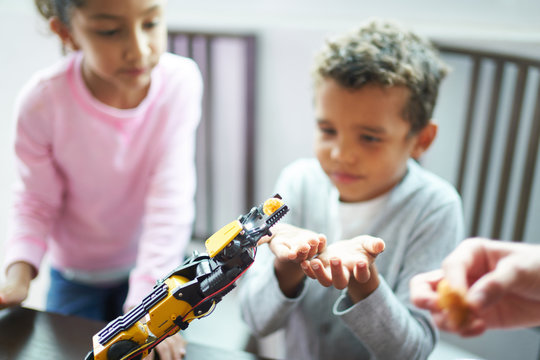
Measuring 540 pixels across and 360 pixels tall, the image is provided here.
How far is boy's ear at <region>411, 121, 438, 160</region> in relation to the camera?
0.78 meters

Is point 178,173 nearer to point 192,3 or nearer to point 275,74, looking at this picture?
point 275,74

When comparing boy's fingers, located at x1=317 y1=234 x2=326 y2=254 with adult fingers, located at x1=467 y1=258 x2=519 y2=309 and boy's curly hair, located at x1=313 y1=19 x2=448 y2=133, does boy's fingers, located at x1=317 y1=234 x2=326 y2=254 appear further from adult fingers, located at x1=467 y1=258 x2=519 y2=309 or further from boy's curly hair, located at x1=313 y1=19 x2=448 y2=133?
boy's curly hair, located at x1=313 y1=19 x2=448 y2=133

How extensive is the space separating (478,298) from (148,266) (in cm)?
62

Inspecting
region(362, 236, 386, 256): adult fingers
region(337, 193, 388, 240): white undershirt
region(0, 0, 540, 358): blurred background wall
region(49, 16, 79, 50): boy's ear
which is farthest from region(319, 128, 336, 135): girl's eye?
region(0, 0, 540, 358): blurred background wall

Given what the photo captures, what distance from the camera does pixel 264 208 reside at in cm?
45

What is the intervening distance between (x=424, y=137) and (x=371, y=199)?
0.14 metres

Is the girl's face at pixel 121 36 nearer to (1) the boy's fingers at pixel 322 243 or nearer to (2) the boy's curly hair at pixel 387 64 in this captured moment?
(2) the boy's curly hair at pixel 387 64

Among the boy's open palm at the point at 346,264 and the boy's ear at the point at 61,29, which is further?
the boy's ear at the point at 61,29

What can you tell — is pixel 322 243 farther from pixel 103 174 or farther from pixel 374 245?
pixel 103 174

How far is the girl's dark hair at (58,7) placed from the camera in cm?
78

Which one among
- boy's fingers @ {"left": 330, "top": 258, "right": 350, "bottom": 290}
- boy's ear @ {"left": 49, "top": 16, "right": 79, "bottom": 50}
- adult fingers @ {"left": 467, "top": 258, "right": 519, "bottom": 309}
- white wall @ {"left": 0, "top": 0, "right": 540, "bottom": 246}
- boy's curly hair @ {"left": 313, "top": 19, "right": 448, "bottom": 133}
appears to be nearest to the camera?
adult fingers @ {"left": 467, "top": 258, "right": 519, "bottom": 309}

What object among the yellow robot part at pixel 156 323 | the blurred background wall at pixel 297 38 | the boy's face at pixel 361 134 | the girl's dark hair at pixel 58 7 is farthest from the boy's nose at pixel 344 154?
the blurred background wall at pixel 297 38

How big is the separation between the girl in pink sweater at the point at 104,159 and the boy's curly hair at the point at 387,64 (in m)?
0.32

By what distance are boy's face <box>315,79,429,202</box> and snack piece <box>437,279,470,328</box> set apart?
325 millimetres
